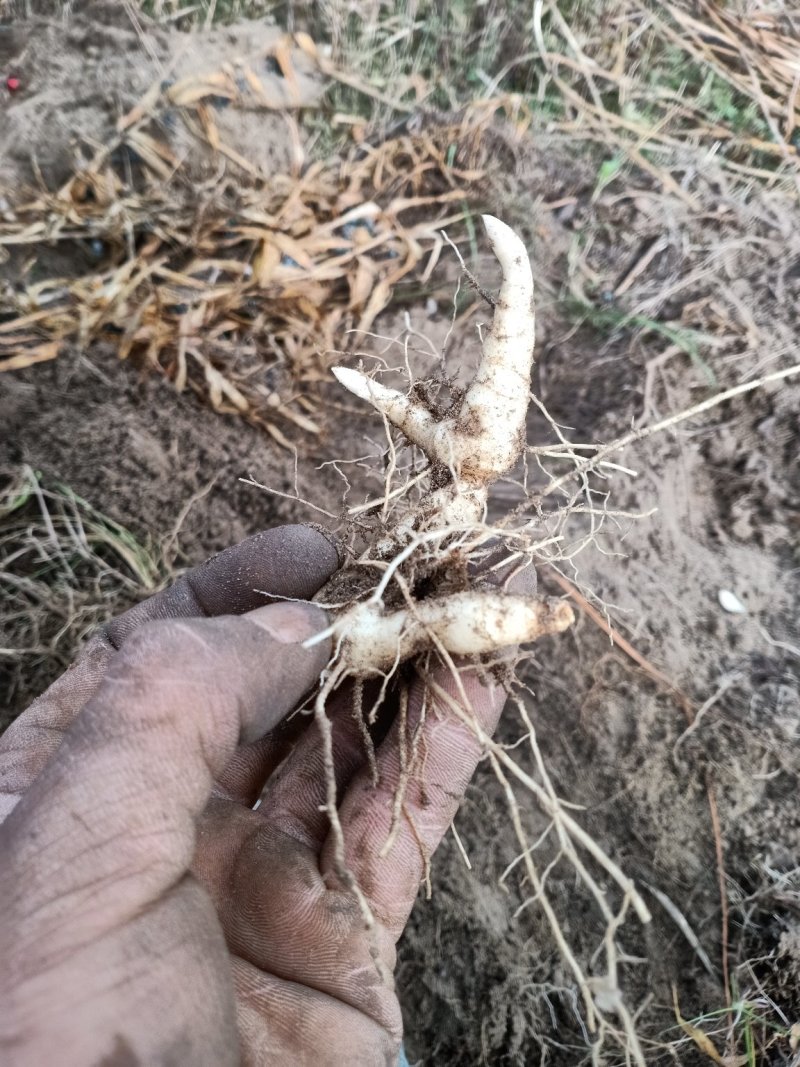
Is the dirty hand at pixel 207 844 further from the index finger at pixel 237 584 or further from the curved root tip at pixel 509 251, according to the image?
the curved root tip at pixel 509 251

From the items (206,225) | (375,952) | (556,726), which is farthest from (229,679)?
(206,225)

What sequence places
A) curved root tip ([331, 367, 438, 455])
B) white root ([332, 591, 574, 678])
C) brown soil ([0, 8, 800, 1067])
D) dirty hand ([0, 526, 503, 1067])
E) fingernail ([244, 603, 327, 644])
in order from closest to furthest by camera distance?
1. dirty hand ([0, 526, 503, 1067])
2. fingernail ([244, 603, 327, 644])
3. white root ([332, 591, 574, 678])
4. curved root tip ([331, 367, 438, 455])
5. brown soil ([0, 8, 800, 1067])

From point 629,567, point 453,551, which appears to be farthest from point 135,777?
point 629,567

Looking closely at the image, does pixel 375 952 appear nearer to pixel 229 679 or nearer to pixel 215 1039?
pixel 215 1039

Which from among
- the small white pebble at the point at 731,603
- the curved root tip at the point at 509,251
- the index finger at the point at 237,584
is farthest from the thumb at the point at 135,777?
the small white pebble at the point at 731,603

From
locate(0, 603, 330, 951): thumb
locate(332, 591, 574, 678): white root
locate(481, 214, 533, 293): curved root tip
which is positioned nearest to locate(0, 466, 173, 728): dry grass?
locate(332, 591, 574, 678): white root

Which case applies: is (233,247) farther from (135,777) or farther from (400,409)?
(135,777)

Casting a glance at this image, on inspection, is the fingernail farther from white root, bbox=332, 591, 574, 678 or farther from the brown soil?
the brown soil

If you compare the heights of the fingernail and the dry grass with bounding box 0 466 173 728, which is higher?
the fingernail
